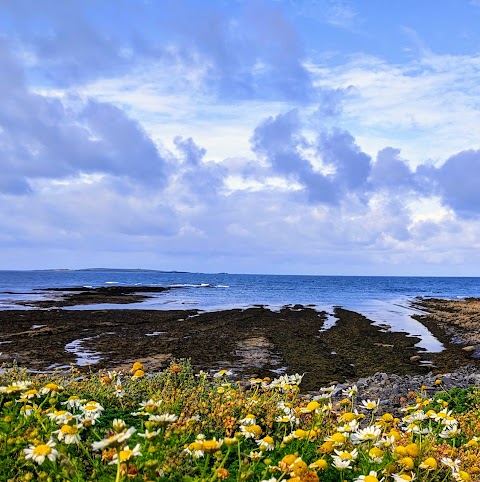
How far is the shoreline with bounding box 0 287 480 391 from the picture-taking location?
57.2 feet

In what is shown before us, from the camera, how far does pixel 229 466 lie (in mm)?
4375

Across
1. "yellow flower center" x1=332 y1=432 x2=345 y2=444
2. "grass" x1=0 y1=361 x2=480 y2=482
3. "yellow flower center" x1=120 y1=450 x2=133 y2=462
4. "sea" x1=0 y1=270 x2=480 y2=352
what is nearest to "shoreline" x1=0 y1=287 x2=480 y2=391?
"sea" x1=0 y1=270 x2=480 y2=352

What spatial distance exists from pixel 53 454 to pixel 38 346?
19504mm

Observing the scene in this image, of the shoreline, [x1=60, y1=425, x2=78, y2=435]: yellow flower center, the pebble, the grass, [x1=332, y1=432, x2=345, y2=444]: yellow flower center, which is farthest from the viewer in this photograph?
the shoreline

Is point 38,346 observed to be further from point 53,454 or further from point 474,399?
point 53,454

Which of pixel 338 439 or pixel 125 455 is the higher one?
pixel 125 455

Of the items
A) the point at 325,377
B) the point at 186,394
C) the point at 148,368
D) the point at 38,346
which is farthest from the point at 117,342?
the point at 186,394

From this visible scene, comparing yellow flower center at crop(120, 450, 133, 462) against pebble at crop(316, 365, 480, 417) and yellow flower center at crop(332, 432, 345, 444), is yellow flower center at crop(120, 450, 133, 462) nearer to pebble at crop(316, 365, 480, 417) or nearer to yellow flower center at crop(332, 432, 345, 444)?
yellow flower center at crop(332, 432, 345, 444)

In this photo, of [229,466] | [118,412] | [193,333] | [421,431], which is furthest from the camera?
[193,333]

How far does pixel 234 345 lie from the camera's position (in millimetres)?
21875

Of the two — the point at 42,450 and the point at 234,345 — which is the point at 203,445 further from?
the point at 234,345

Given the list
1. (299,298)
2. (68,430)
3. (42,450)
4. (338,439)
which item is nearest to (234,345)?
(338,439)

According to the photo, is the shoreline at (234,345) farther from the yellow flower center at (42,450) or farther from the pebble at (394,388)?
the yellow flower center at (42,450)

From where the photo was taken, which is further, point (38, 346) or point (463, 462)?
point (38, 346)
